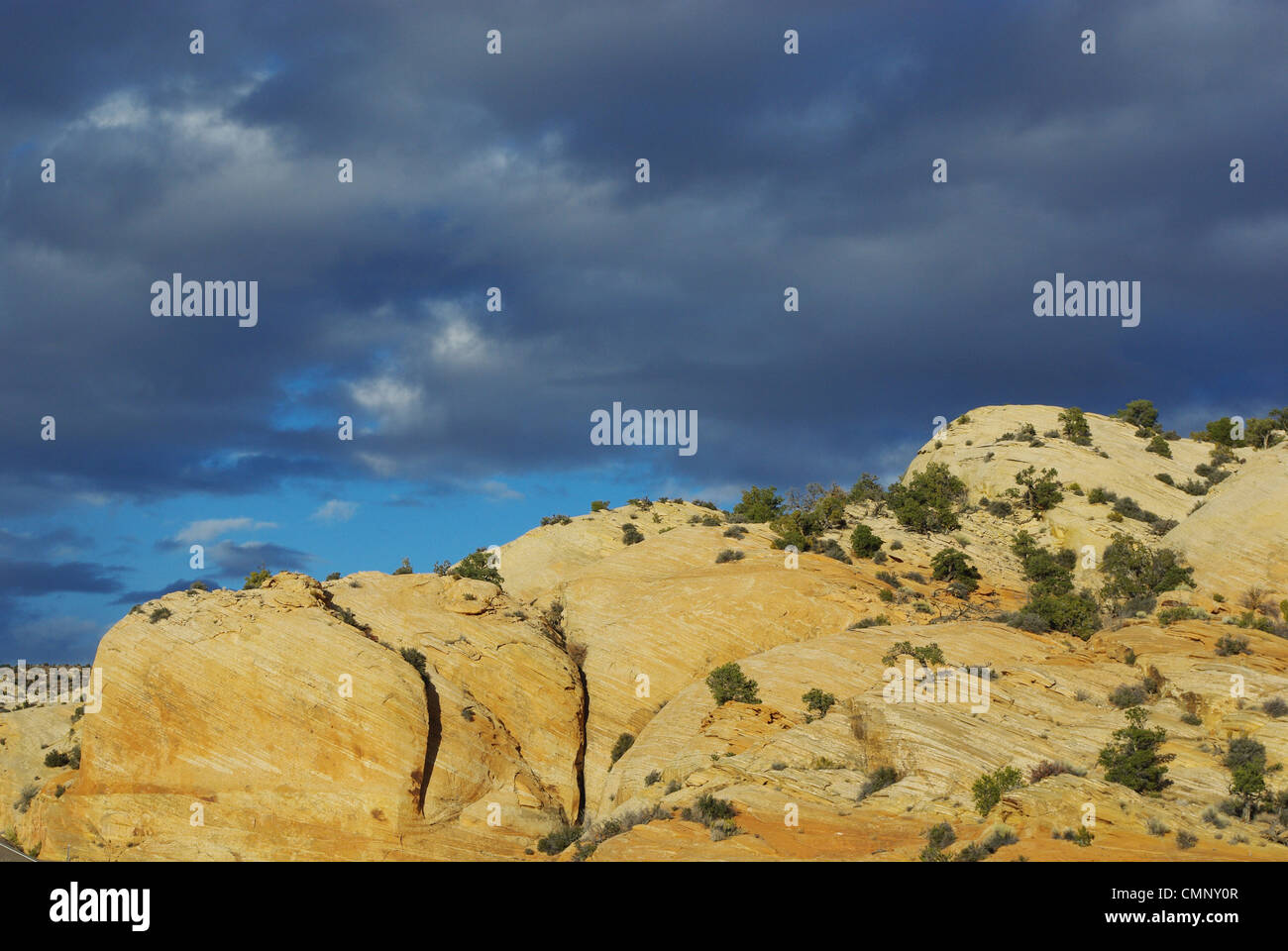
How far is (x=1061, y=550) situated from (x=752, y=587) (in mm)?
21793

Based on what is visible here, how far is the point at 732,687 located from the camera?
38.8m

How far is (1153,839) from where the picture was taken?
25547 millimetres

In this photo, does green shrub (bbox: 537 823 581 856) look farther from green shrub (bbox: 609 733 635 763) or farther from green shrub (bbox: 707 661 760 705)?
green shrub (bbox: 707 661 760 705)

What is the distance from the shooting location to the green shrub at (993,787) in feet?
88.1

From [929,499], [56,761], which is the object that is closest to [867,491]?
[929,499]

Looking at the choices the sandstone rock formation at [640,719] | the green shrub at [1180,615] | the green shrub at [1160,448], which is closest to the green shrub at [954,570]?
the sandstone rock formation at [640,719]

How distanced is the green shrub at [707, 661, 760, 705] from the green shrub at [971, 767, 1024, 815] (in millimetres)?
11659

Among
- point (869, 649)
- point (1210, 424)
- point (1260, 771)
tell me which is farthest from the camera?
point (1210, 424)

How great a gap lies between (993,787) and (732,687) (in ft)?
42.9

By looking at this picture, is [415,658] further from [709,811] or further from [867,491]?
[867,491]

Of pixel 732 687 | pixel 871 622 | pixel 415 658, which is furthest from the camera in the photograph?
pixel 871 622

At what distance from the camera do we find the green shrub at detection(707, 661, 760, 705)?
38.7 m
